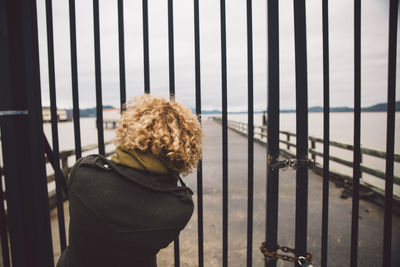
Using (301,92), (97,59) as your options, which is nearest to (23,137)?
(97,59)

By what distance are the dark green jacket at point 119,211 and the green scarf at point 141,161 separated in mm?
25

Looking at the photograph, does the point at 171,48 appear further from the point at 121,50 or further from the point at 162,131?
the point at 162,131

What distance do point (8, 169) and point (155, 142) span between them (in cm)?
124

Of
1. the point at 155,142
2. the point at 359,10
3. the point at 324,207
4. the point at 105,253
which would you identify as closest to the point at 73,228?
the point at 105,253

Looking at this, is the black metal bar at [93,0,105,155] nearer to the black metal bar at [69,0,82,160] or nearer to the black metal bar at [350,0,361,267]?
the black metal bar at [69,0,82,160]

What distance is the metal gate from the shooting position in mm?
1474

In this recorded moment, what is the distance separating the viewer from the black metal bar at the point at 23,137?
1523 mm

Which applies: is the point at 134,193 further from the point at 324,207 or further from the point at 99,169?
the point at 324,207

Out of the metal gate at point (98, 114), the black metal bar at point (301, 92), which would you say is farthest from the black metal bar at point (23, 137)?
the black metal bar at point (301, 92)

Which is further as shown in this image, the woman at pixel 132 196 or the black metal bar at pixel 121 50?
the black metal bar at pixel 121 50

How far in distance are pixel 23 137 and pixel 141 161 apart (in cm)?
111

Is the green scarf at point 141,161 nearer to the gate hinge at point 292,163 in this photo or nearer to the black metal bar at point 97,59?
the black metal bar at point 97,59

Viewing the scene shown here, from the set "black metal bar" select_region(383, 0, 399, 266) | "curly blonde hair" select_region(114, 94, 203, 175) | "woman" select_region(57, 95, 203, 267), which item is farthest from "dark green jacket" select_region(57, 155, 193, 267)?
"black metal bar" select_region(383, 0, 399, 266)

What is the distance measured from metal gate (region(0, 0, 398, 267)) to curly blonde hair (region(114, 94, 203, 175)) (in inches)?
11.8
